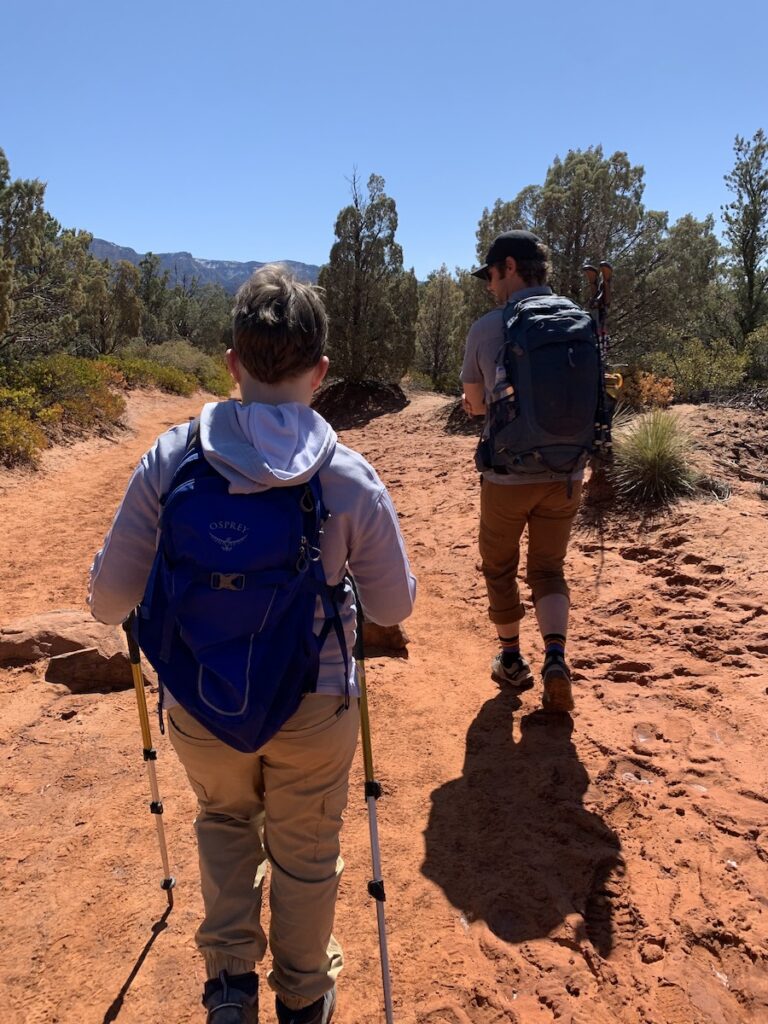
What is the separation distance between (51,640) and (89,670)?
1.40 ft

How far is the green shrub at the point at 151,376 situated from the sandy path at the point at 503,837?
14.7 meters

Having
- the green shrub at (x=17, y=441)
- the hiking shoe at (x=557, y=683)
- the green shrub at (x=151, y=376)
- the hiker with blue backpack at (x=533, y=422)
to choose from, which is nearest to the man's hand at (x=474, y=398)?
the hiker with blue backpack at (x=533, y=422)

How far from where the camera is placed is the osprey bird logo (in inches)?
52.9

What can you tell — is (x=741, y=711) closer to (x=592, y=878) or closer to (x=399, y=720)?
(x=592, y=878)

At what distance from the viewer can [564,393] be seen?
2863 mm

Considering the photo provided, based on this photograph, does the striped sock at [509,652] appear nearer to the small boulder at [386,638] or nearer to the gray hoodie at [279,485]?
the small boulder at [386,638]

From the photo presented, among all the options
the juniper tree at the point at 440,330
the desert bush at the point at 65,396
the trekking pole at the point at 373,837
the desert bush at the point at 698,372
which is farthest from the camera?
the juniper tree at the point at 440,330

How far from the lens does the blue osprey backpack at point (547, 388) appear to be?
2.84 metres

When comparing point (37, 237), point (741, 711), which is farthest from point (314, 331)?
point (37, 237)

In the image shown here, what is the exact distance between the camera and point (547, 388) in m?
2.87

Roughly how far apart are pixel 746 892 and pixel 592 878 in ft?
1.68

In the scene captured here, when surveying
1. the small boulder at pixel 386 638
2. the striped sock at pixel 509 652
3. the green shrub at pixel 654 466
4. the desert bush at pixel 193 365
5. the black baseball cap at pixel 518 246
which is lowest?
the small boulder at pixel 386 638

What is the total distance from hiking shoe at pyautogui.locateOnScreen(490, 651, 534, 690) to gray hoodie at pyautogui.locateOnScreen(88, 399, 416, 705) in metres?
2.26

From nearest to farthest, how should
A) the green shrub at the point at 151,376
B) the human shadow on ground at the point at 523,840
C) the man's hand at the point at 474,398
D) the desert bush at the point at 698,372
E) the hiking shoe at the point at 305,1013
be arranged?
the hiking shoe at the point at 305,1013, the human shadow on ground at the point at 523,840, the man's hand at the point at 474,398, the desert bush at the point at 698,372, the green shrub at the point at 151,376
